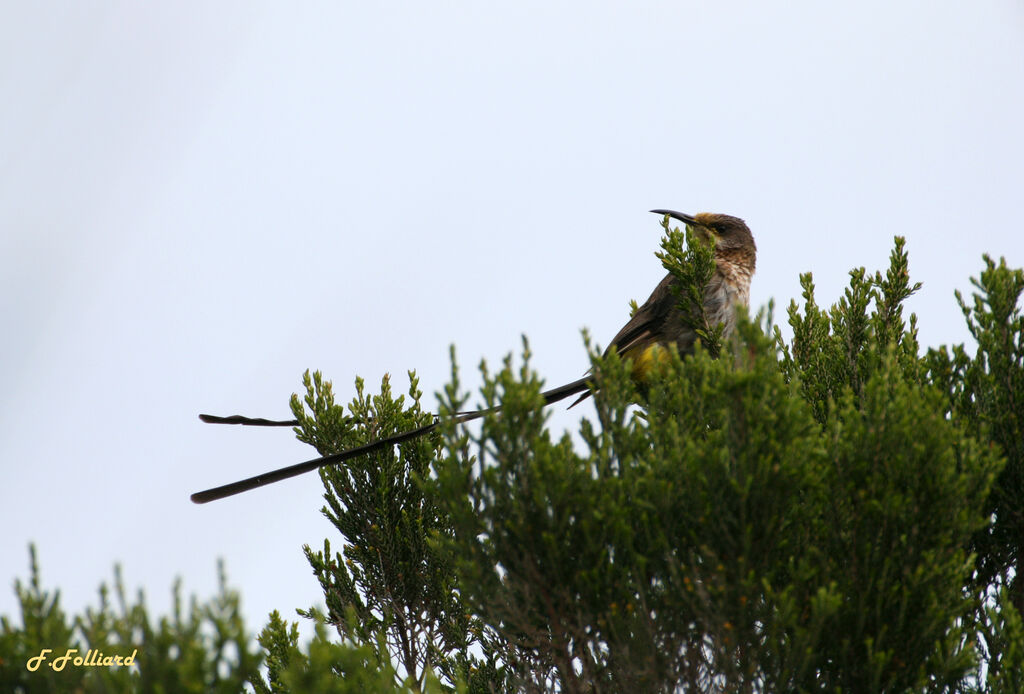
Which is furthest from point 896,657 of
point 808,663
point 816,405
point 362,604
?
point 362,604

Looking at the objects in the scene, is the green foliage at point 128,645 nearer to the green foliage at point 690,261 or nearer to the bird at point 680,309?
the bird at point 680,309

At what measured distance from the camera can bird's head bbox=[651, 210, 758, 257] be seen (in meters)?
5.83

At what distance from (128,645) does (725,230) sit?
4.63 metres

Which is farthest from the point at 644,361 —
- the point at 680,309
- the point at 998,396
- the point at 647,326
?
the point at 998,396

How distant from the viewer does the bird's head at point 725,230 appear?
5.83 meters

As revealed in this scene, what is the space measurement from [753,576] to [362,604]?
2.43m

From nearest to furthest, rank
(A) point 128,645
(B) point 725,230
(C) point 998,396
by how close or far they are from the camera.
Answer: (A) point 128,645 → (C) point 998,396 → (B) point 725,230

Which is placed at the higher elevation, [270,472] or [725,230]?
[725,230]

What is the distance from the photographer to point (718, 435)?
2836 mm

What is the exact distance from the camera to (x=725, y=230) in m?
5.90

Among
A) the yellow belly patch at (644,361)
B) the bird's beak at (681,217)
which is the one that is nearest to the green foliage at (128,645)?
the yellow belly patch at (644,361)

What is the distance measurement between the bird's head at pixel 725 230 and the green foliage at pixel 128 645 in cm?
435

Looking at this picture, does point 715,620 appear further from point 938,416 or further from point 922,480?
point 938,416

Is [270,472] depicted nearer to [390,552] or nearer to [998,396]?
[390,552]
